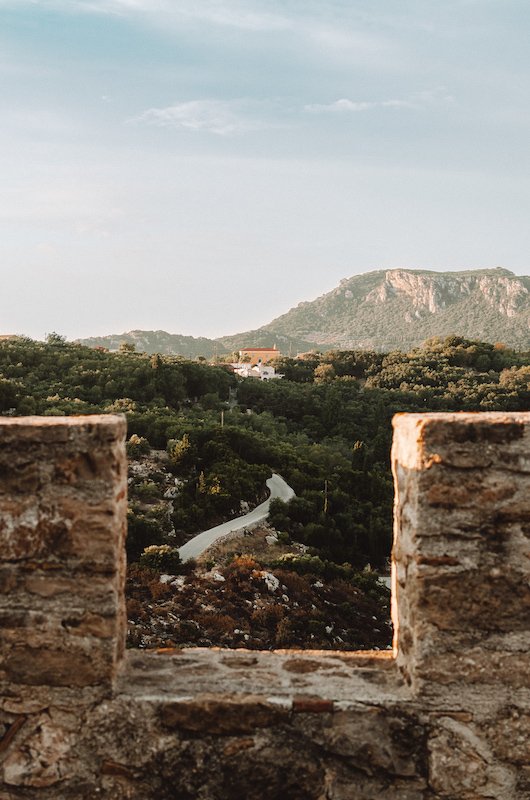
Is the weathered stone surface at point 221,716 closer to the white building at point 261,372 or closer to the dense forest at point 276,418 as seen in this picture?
the dense forest at point 276,418

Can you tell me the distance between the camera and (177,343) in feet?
424

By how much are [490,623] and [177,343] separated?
12891cm

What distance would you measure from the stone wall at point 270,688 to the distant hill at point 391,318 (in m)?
108

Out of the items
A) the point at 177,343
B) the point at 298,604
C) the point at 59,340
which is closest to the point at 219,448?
the point at 298,604

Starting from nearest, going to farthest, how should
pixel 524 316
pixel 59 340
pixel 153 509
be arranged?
pixel 153 509 < pixel 59 340 < pixel 524 316

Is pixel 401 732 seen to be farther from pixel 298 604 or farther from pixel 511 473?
pixel 298 604

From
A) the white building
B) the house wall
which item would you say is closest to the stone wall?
the white building

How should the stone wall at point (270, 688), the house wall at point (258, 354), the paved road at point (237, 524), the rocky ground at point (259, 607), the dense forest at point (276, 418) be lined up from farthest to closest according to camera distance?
1. the house wall at point (258, 354)
2. the dense forest at point (276, 418)
3. the paved road at point (237, 524)
4. the rocky ground at point (259, 607)
5. the stone wall at point (270, 688)

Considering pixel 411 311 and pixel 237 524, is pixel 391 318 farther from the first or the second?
pixel 237 524

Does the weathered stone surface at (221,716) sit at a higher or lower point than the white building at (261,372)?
lower

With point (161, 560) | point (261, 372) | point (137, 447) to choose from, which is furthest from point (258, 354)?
point (161, 560)

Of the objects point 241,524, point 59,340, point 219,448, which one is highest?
point 59,340

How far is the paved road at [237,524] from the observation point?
15367 mm

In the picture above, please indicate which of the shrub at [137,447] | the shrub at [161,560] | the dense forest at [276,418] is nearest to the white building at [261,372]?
the dense forest at [276,418]
